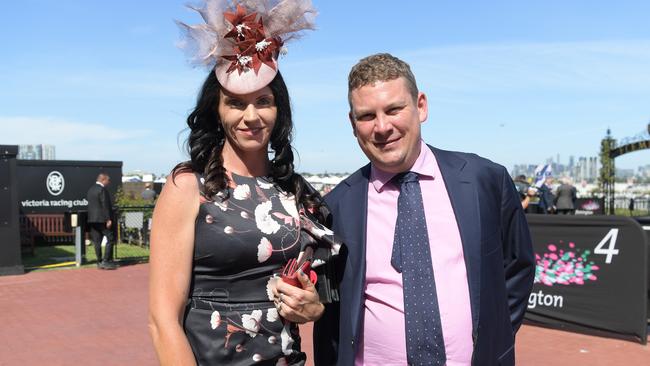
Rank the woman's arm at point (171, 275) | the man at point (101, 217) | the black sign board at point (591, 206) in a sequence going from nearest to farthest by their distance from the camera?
the woman's arm at point (171, 275) < the man at point (101, 217) < the black sign board at point (591, 206)

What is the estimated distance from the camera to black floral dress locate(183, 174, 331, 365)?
204cm

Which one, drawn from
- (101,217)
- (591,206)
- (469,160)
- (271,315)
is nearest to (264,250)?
(271,315)

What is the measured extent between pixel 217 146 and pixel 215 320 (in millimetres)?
625

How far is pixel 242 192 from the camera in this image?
7.14ft

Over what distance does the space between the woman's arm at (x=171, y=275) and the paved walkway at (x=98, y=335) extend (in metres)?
4.36

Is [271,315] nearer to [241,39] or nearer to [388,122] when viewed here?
[388,122]

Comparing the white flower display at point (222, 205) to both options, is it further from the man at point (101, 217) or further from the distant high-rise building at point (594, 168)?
the distant high-rise building at point (594, 168)

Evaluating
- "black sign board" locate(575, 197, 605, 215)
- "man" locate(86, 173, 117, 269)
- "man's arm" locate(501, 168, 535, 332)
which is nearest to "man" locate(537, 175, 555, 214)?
"black sign board" locate(575, 197, 605, 215)

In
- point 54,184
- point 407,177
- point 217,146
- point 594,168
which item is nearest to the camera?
point 217,146

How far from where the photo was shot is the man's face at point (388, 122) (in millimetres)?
2361

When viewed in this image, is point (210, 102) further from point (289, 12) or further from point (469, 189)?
point (469, 189)

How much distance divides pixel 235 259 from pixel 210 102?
0.59 metres

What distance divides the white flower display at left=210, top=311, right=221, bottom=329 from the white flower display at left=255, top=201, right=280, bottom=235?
31 cm

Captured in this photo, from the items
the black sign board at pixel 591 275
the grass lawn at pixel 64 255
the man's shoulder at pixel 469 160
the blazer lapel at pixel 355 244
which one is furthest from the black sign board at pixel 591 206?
the blazer lapel at pixel 355 244
